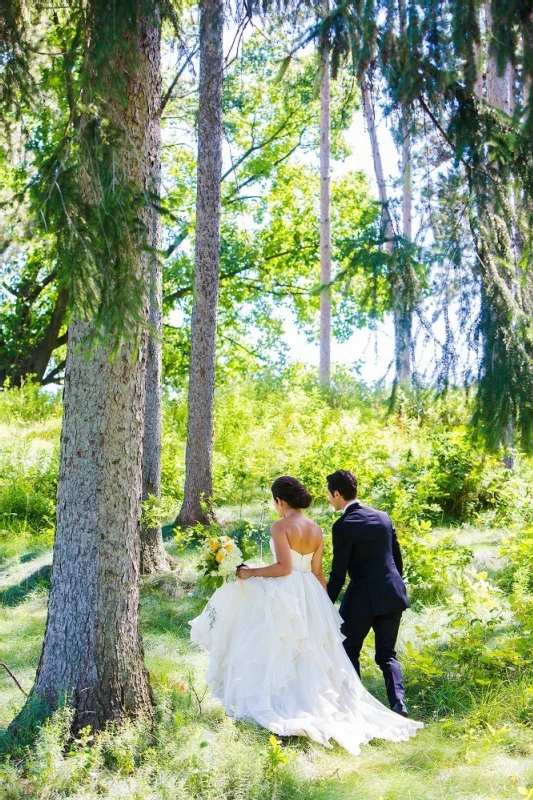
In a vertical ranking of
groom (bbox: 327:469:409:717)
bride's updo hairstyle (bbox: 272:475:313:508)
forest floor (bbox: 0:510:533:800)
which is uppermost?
bride's updo hairstyle (bbox: 272:475:313:508)

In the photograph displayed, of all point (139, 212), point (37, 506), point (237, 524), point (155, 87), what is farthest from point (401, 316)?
point (37, 506)

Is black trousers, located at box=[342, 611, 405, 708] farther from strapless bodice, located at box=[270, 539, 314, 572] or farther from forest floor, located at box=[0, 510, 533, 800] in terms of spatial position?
strapless bodice, located at box=[270, 539, 314, 572]

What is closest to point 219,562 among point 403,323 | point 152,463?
point 403,323

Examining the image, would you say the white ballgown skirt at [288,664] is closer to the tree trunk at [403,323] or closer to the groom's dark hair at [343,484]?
the groom's dark hair at [343,484]

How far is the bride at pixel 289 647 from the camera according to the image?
5484 millimetres

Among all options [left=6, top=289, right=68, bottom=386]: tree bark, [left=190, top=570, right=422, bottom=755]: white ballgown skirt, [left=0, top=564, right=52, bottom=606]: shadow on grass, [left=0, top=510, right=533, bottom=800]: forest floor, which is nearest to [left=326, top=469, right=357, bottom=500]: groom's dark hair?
[left=190, top=570, right=422, bottom=755]: white ballgown skirt

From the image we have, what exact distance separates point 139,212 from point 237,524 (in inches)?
252

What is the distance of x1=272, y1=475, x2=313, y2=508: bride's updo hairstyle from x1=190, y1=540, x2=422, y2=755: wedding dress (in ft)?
1.20

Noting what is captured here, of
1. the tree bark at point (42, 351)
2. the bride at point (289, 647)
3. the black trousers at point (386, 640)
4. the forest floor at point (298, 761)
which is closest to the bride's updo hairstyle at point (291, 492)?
the bride at point (289, 647)

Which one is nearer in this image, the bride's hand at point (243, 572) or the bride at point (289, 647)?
the bride at point (289, 647)

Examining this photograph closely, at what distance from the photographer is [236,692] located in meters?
5.62

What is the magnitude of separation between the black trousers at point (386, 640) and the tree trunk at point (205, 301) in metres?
4.76

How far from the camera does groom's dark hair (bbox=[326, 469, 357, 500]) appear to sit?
5.87 m

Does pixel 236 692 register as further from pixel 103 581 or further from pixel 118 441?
pixel 118 441
